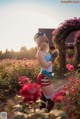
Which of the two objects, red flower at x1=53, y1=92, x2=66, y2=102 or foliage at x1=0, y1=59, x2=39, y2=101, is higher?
red flower at x1=53, y1=92, x2=66, y2=102

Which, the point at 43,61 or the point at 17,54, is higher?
the point at 43,61

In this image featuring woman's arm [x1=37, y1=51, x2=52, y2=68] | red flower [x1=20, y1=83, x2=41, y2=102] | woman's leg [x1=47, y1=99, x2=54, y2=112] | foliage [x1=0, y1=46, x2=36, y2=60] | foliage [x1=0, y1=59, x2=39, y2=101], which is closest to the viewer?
red flower [x1=20, y1=83, x2=41, y2=102]

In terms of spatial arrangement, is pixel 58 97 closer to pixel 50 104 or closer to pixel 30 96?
pixel 50 104

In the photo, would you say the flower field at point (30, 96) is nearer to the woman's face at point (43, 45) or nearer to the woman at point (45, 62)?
the woman at point (45, 62)

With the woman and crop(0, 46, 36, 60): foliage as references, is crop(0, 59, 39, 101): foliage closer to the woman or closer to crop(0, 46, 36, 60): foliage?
the woman

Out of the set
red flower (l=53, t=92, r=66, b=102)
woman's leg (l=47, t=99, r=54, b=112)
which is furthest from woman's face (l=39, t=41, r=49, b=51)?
red flower (l=53, t=92, r=66, b=102)

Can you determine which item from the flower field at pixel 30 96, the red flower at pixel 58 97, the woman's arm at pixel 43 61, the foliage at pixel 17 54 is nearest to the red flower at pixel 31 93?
the flower field at pixel 30 96

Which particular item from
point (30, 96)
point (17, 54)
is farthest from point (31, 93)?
point (17, 54)

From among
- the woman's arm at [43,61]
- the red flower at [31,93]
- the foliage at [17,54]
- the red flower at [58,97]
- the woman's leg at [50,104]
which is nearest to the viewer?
the red flower at [31,93]

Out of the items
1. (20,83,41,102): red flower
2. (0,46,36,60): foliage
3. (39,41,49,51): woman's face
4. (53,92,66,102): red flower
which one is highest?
(39,41,49,51): woman's face

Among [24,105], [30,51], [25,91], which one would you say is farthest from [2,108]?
[30,51]

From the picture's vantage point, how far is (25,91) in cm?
266

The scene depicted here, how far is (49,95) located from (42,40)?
0.83 meters

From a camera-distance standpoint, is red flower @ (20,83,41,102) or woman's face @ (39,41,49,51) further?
woman's face @ (39,41,49,51)
